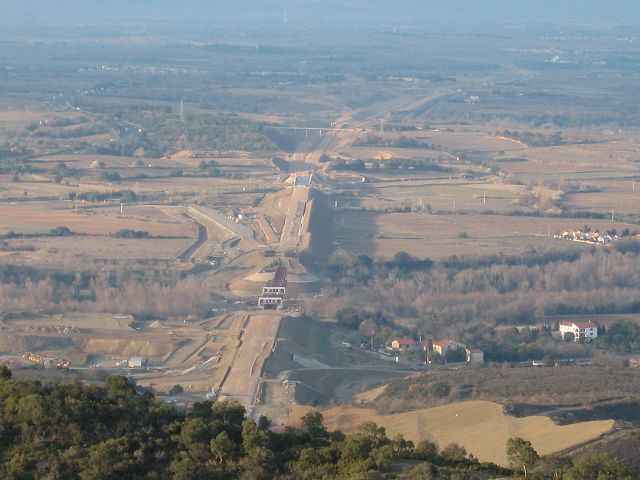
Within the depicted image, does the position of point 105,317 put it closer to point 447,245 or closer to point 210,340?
point 210,340

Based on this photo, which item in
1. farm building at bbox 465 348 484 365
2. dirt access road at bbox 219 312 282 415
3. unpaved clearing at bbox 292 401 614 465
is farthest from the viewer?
farm building at bbox 465 348 484 365

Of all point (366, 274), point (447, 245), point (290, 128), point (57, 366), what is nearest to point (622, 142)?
point (290, 128)

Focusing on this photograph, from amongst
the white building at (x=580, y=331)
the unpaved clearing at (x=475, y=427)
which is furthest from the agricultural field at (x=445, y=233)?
the unpaved clearing at (x=475, y=427)

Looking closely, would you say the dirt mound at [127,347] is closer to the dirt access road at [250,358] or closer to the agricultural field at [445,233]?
the dirt access road at [250,358]

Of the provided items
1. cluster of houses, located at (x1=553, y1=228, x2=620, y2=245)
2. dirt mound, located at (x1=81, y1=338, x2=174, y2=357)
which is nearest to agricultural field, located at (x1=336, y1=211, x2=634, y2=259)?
cluster of houses, located at (x1=553, y1=228, x2=620, y2=245)

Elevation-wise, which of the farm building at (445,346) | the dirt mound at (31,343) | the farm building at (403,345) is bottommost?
the farm building at (403,345)

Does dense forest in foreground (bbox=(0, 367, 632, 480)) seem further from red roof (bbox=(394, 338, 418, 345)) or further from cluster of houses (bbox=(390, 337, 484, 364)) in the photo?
red roof (bbox=(394, 338, 418, 345))
